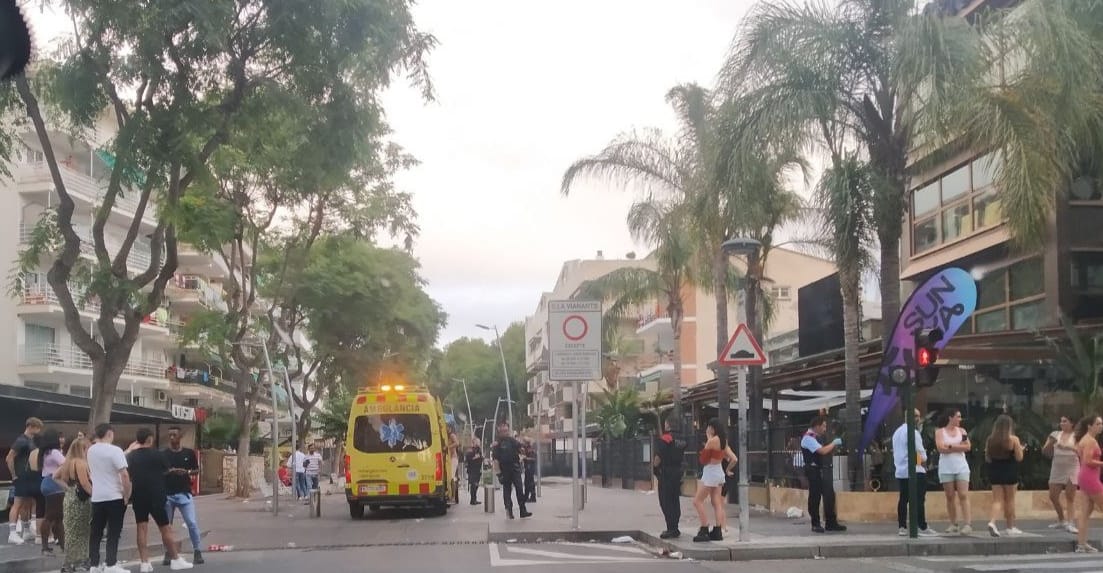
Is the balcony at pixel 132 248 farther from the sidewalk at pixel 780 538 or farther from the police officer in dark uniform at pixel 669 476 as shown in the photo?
the police officer in dark uniform at pixel 669 476

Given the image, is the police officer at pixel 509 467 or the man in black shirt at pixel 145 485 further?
the police officer at pixel 509 467

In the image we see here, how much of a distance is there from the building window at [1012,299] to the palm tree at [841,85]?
17.6ft

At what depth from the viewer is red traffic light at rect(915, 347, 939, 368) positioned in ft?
47.4

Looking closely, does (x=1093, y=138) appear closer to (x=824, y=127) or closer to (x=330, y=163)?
(x=824, y=127)

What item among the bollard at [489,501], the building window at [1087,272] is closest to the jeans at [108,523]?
the bollard at [489,501]

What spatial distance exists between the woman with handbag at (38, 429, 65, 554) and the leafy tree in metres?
1.53

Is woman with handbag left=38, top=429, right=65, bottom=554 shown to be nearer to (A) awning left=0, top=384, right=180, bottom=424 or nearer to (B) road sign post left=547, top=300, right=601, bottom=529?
(B) road sign post left=547, top=300, right=601, bottom=529

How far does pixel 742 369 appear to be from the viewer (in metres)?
14.7

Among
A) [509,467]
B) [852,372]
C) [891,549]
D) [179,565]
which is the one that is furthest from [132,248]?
[891,549]

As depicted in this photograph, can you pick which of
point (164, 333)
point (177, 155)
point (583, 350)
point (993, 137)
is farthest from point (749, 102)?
point (164, 333)

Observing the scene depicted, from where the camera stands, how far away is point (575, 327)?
695 inches

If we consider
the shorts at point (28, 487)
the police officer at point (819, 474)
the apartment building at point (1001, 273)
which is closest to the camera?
the police officer at point (819, 474)

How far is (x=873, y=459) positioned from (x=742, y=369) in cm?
560

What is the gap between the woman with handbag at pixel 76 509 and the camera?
42.8 feet
